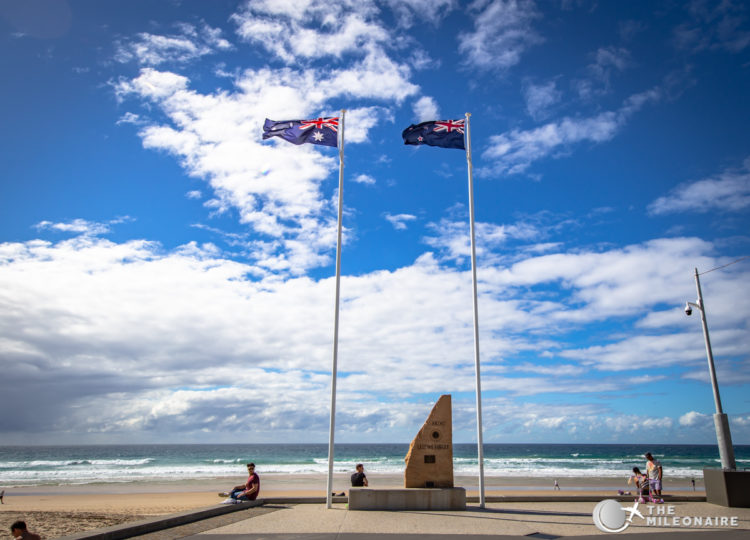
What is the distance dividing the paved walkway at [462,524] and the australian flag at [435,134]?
10248mm

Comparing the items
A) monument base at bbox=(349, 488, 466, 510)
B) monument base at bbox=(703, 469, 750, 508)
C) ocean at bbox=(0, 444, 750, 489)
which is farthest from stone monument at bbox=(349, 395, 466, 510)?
ocean at bbox=(0, 444, 750, 489)

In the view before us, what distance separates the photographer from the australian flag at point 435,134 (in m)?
14.9

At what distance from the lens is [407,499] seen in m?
12.3

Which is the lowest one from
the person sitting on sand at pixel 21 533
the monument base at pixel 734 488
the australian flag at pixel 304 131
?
the person sitting on sand at pixel 21 533

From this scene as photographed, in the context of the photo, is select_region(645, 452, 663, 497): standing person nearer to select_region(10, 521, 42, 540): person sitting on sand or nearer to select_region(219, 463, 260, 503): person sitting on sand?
select_region(219, 463, 260, 503): person sitting on sand

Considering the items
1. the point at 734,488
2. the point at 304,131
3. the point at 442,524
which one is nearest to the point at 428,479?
the point at 442,524

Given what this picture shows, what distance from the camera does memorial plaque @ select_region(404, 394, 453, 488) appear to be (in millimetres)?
12672

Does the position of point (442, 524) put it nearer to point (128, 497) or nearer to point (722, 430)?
point (722, 430)

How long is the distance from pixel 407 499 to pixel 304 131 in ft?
35.0

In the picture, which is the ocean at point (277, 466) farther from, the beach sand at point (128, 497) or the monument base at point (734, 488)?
the monument base at point (734, 488)

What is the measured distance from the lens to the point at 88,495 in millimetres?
27047

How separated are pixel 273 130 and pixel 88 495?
24.3m
